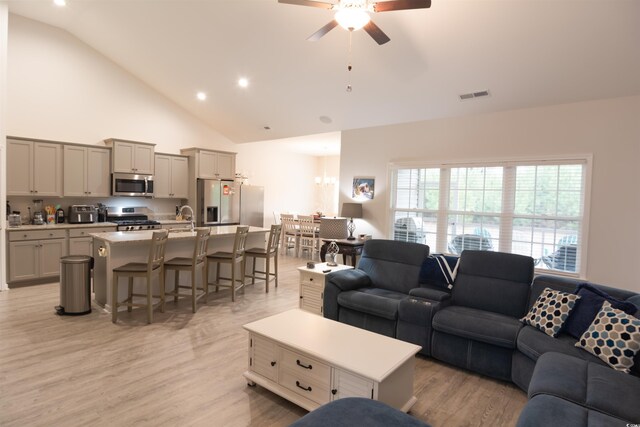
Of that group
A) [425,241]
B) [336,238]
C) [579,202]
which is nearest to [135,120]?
[336,238]

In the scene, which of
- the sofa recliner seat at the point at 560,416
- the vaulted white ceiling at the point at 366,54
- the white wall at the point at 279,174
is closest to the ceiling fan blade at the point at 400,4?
the vaulted white ceiling at the point at 366,54

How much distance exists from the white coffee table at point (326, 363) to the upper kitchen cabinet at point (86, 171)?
498 centimetres

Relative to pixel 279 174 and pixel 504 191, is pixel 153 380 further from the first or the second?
pixel 279 174

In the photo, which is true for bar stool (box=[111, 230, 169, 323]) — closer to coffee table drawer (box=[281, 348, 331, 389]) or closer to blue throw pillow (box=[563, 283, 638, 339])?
coffee table drawer (box=[281, 348, 331, 389])

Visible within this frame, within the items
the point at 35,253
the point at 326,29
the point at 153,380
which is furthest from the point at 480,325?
the point at 35,253

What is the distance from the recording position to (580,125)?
4465 mm

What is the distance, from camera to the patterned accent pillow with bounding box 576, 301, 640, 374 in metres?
2.26

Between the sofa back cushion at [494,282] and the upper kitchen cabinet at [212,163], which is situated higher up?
the upper kitchen cabinet at [212,163]

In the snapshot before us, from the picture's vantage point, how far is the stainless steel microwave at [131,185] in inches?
256

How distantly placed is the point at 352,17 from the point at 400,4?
0.38 metres

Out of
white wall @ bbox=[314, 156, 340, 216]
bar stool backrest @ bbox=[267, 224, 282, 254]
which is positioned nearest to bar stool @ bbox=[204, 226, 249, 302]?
bar stool backrest @ bbox=[267, 224, 282, 254]

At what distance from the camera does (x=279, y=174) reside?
10406 millimetres

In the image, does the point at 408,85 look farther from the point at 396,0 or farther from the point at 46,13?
the point at 46,13

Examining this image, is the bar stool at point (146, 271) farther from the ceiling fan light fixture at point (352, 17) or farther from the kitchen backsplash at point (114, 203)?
the kitchen backsplash at point (114, 203)
